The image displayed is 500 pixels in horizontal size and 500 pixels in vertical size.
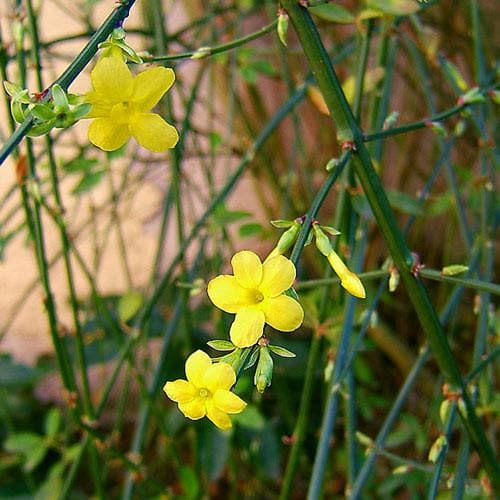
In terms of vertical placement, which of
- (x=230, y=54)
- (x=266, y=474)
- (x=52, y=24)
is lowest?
(x=266, y=474)

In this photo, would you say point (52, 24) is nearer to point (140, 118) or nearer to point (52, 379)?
point (52, 379)

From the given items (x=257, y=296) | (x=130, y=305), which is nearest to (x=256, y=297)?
(x=257, y=296)

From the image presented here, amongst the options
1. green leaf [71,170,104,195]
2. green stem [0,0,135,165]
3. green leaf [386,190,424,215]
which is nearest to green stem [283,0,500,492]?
green stem [0,0,135,165]

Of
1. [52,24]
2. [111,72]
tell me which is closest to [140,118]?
[111,72]

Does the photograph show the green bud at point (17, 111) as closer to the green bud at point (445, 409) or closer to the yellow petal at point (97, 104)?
the yellow petal at point (97, 104)

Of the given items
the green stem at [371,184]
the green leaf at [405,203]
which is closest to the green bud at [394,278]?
the green stem at [371,184]
